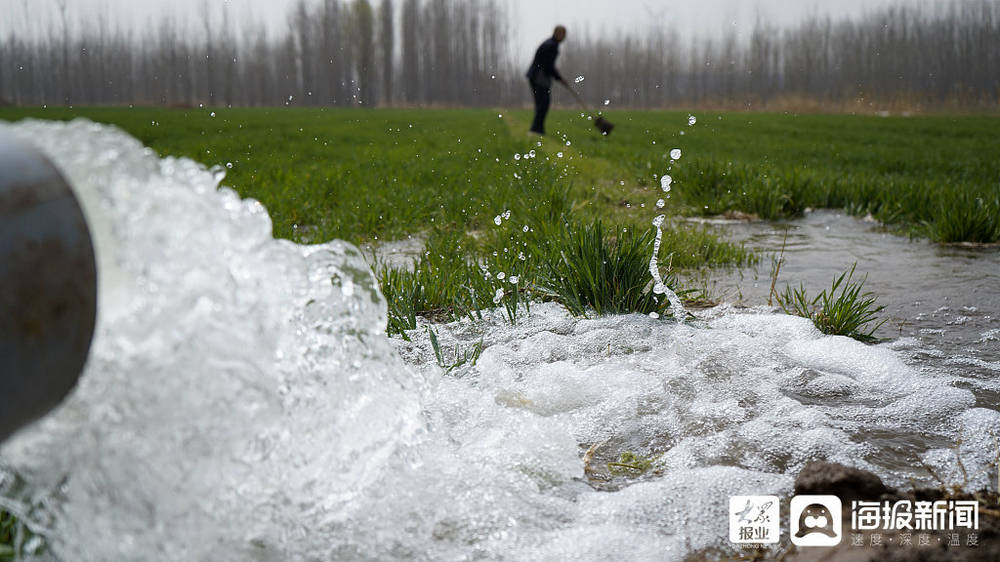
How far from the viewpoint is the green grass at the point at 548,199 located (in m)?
3.27

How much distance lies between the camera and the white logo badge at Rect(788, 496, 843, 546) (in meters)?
1.50

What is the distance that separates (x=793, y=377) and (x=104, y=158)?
86.9 inches

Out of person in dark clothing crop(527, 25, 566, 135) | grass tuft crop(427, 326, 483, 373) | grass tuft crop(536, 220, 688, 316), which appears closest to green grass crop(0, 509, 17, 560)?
grass tuft crop(427, 326, 483, 373)

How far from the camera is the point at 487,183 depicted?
7188 millimetres

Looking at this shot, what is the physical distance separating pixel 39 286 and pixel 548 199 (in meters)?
3.73

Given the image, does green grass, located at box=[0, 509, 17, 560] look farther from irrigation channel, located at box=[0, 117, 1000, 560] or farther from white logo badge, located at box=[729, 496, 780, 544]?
white logo badge, located at box=[729, 496, 780, 544]

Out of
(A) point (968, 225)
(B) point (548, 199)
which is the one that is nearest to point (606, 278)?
(B) point (548, 199)

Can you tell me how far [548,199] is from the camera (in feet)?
15.3

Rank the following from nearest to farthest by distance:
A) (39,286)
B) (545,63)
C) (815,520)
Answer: (39,286) → (815,520) → (545,63)

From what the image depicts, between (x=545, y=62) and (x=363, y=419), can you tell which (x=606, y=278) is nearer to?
(x=363, y=419)

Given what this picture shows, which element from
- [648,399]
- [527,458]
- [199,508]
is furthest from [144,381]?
[648,399]

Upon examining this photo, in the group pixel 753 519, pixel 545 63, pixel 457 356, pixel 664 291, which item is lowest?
pixel 753 519

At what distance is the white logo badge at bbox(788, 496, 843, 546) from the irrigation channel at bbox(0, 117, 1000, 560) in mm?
150

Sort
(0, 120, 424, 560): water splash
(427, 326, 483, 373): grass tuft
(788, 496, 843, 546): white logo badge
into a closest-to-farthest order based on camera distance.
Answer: (0, 120, 424, 560): water splash < (788, 496, 843, 546): white logo badge < (427, 326, 483, 373): grass tuft
